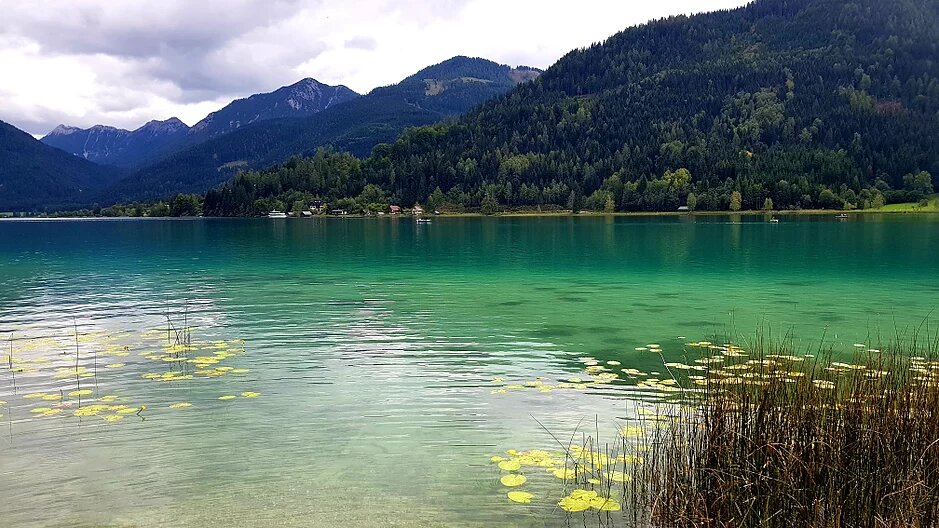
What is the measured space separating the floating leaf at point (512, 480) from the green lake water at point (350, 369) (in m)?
0.19

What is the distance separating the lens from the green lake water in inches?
432

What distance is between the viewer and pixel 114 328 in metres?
26.6

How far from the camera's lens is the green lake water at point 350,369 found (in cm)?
1098

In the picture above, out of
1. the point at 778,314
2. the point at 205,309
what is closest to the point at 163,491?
the point at 205,309

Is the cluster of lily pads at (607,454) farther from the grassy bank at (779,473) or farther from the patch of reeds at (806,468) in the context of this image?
the patch of reeds at (806,468)

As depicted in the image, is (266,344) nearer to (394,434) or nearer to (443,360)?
(443,360)

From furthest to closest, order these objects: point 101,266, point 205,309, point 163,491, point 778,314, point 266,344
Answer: point 101,266, point 205,309, point 778,314, point 266,344, point 163,491

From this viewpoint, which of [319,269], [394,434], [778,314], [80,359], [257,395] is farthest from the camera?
[319,269]

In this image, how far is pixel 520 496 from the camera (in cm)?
1068

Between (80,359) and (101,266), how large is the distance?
41179 millimetres

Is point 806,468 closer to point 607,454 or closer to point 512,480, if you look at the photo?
point 607,454

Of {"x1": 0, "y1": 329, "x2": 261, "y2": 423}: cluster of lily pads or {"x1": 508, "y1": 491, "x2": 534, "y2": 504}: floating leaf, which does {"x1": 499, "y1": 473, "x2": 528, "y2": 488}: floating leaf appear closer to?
{"x1": 508, "y1": 491, "x2": 534, "y2": 504}: floating leaf

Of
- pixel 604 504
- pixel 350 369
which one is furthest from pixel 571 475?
pixel 350 369

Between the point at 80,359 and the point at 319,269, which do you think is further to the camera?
the point at 319,269
